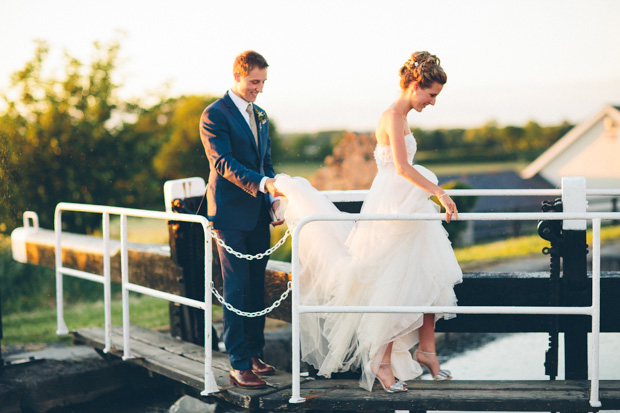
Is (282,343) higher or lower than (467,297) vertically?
lower

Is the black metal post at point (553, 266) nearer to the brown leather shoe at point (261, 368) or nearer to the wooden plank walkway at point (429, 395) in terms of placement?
the wooden plank walkway at point (429, 395)

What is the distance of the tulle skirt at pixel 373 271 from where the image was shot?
4047mm

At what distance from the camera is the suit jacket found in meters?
4.05

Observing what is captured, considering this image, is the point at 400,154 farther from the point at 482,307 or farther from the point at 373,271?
the point at 482,307

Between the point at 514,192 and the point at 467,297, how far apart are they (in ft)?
2.67

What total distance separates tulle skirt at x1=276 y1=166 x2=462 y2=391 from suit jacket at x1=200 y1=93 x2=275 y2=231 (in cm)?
21

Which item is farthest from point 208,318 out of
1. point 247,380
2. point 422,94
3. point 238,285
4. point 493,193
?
point 493,193

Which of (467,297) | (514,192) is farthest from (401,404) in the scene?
(514,192)

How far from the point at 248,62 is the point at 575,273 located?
245 centimetres

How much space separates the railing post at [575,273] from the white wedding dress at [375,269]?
808 mm

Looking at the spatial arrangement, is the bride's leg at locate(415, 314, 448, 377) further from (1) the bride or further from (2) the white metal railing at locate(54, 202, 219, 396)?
(2) the white metal railing at locate(54, 202, 219, 396)

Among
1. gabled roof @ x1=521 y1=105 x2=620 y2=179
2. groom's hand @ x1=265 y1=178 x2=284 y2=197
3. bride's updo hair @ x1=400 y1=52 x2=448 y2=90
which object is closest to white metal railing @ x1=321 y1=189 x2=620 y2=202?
bride's updo hair @ x1=400 y1=52 x2=448 y2=90

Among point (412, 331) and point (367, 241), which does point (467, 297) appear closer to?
point (412, 331)

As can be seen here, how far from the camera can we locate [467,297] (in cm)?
485
